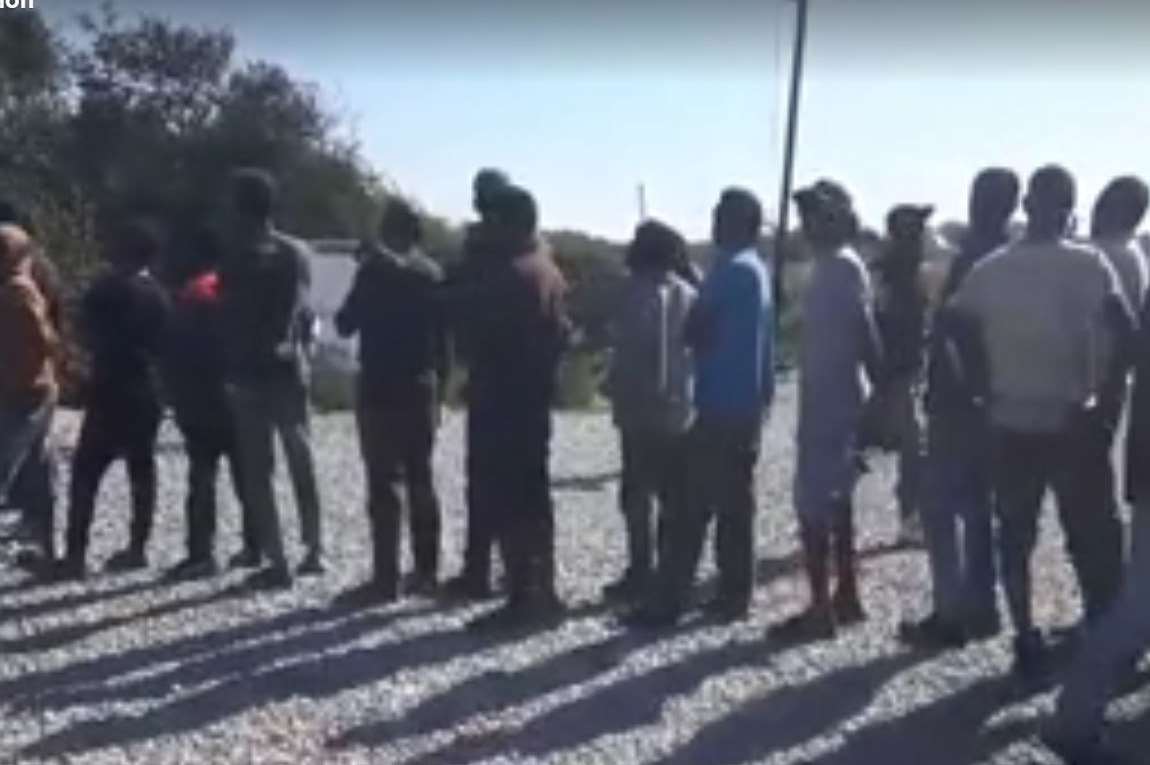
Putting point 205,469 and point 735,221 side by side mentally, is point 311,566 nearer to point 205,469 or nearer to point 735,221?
point 205,469

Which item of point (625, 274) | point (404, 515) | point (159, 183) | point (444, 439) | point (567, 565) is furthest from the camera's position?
point (159, 183)

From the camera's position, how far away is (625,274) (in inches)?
387

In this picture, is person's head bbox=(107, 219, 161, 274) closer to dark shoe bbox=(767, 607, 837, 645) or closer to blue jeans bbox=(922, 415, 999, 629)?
dark shoe bbox=(767, 607, 837, 645)

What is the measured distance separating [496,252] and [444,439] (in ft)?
37.0

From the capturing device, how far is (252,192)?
31.7ft

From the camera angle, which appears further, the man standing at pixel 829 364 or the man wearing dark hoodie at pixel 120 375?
the man wearing dark hoodie at pixel 120 375

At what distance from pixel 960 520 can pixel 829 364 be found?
791mm

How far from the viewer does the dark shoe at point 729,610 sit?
376 inches

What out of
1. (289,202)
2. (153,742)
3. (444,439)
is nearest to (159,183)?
(289,202)

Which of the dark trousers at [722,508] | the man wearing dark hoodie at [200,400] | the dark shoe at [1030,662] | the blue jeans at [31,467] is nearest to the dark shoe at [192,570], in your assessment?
the man wearing dark hoodie at [200,400]

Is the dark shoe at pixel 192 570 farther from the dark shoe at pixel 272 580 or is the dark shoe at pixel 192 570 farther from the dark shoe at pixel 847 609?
the dark shoe at pixel 847 609

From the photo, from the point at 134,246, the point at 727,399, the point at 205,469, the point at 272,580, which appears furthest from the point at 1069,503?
the point at 134,246

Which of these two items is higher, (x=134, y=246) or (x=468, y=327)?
(x=134, y=246)

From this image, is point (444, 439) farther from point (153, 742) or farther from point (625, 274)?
point (153, 742)
